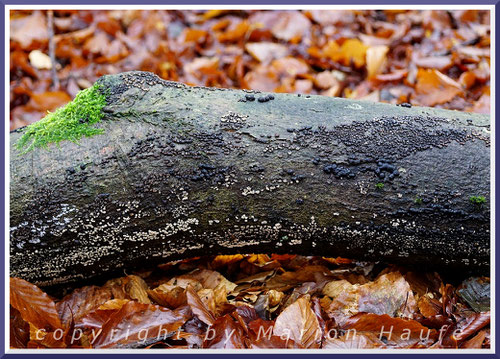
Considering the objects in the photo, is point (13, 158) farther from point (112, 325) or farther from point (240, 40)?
point (240, 40)

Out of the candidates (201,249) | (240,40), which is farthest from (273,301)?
(240,40)

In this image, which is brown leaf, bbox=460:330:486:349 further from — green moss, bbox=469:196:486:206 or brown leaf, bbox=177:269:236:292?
brown leaf, bbox=177:269:236:292

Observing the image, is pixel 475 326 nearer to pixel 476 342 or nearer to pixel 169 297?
pixel 476 342

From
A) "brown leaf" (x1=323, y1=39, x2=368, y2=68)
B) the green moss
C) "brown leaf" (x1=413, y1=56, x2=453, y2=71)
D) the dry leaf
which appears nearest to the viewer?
the green moss

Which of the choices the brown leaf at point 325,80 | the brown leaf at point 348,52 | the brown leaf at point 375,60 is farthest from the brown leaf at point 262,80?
the brown leaf at point 375,60

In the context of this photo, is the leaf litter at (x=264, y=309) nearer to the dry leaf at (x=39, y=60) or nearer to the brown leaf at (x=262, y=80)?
the brown leaf at (x=262, y=80)

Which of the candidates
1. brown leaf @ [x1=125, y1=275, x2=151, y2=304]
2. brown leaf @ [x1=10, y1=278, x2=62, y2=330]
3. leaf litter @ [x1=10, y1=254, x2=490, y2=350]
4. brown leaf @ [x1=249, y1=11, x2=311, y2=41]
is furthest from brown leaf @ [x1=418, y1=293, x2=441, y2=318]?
brown leaf @ [x1=249, y1=11, x2=311, y2=41]
